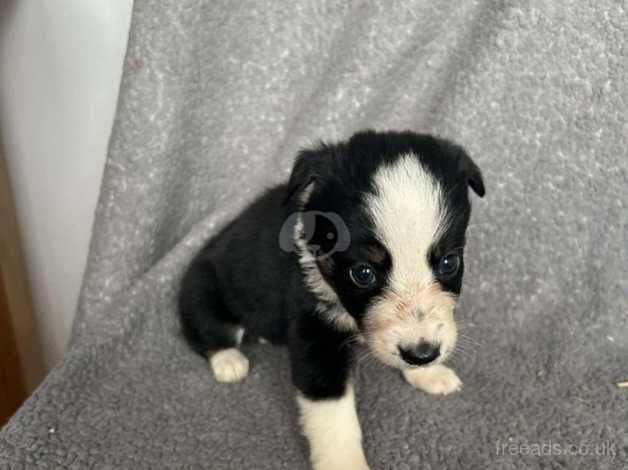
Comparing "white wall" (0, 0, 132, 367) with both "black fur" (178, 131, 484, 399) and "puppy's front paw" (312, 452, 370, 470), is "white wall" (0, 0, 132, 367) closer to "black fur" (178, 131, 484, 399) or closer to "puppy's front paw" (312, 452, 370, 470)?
"black fur" (178, 131, 484, 399)

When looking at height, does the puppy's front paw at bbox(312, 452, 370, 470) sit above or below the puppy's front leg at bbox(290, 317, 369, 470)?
below

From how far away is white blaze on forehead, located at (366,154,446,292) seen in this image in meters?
1.47

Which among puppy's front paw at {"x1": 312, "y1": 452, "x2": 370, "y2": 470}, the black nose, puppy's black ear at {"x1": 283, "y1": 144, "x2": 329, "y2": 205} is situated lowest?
puppy's front paw at {"x1": 312, "y1": 452, "x2": 370, "y2": 470}

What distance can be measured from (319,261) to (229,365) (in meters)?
0.52

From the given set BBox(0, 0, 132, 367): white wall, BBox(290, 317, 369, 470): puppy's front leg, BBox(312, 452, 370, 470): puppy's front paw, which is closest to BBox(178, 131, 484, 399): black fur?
BBox(290, 317, 369, 470): puppy's front leg

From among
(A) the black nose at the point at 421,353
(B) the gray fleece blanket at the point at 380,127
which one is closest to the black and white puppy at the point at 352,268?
(A) the black nose at the point at 421,353

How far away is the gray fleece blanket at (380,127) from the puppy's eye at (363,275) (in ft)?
1.48

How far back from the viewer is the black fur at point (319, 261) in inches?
60.9

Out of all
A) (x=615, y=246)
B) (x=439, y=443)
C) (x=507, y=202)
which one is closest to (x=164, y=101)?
(x=507, y=202)

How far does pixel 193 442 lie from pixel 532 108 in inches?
54.6

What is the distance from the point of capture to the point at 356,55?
2.21 m

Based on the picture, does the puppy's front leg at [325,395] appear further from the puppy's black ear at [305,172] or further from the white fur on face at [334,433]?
the puppy's black ear at [305,172]

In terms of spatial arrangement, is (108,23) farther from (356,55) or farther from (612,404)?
(612,404)

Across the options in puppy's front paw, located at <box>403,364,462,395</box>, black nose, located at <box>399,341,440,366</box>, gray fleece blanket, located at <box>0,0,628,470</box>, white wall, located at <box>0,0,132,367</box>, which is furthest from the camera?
white wall, located at <box>0,0,132,367</box>
